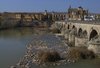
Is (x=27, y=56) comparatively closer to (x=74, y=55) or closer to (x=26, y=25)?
(x=74, y=55)

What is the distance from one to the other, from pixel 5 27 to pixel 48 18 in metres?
32.2

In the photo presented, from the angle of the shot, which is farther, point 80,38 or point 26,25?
point 26,25

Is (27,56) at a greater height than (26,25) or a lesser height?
greater

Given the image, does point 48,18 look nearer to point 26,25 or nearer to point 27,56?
point 26,25

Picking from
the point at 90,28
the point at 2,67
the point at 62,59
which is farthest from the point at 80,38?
the point at 2,67

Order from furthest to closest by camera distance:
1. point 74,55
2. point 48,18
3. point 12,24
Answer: point 48,18 < point 12,24 < point 74,55

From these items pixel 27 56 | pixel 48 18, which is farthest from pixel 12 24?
pixel 27 56

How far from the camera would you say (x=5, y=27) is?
78.5 meters

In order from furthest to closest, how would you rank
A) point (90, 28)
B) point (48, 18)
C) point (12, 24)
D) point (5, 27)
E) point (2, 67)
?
1. point (48, 18)
2. point (12, 24)
3. point (5, 27)
4. point (90, 28)
5. point (2, 67)

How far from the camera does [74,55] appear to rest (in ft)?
79.4

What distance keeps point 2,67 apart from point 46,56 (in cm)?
386

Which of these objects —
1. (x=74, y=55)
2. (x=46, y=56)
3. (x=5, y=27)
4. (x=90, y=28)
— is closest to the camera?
(x=46, y=56)

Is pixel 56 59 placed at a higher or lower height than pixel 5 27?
higher

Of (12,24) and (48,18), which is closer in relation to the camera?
(12,24)
